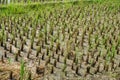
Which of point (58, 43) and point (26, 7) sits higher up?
point (26, 7)

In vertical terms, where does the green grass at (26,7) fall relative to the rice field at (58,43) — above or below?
above

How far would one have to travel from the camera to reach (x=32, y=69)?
4496mm

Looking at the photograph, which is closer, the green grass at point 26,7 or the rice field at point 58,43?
the rice field at point 58,43

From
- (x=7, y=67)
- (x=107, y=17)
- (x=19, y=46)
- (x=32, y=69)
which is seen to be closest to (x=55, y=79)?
(x=32, y=69)

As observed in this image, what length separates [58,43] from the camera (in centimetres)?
546

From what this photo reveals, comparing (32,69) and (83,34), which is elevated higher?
(83,34)

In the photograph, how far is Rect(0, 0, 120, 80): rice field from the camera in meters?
4.46

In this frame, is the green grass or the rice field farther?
the green grass

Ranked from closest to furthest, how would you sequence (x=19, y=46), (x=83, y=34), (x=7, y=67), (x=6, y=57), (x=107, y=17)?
(x=7, y=67)
(x=6, y=57)
(x=19, y=46)
(x=83, y=34)
(x=107, y=17)

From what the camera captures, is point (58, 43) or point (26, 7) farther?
A: point (26, 7)

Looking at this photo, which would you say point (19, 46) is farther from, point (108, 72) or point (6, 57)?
point (108, 72)

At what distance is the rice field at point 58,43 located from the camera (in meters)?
4.46

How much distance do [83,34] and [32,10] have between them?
2.77m

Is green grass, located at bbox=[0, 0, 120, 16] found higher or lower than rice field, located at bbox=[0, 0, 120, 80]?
higher
